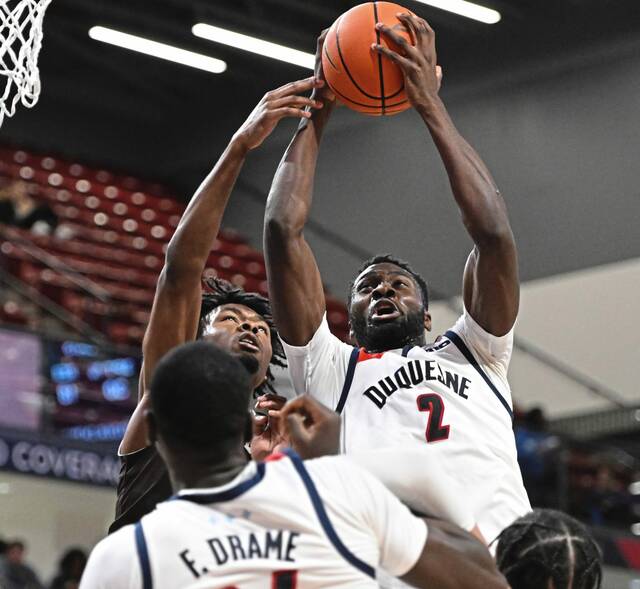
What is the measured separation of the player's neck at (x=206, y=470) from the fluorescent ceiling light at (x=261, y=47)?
1361 cm

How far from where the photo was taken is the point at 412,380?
160 inches

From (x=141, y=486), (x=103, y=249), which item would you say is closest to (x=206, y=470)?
(x=141, y=486)

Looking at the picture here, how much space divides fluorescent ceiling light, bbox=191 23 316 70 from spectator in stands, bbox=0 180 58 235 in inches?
104

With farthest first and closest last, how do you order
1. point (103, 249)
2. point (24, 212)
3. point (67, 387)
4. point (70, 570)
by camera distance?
point (103, 249), point (24, 212), point (67, 387), point (70, 570)

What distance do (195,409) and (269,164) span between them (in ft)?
50.2

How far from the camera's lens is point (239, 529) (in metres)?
2.39

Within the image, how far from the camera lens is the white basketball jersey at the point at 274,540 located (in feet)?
7.75

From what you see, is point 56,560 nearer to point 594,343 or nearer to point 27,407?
point 27,407

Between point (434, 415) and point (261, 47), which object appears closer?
point (434, 415)

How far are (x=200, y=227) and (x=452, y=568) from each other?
1.59 m

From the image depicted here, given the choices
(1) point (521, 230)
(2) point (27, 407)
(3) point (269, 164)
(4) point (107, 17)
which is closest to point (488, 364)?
(2) point (27, 407)

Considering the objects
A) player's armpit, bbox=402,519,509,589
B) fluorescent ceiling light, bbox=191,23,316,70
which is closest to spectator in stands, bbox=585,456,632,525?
fluorescent ceiling light, bbox=191,23,316,70

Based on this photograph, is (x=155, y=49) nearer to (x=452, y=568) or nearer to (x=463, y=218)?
(x=463, y=218)

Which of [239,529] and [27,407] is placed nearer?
[239,529]
